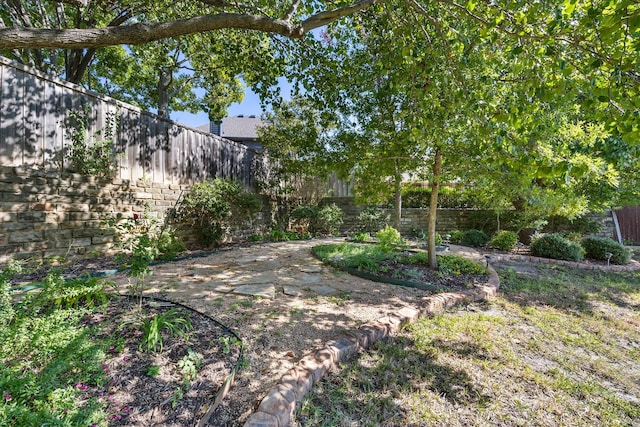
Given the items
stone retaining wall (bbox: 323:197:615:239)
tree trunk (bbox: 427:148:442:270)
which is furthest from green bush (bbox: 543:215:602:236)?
tree trunk (bbox: 427:148:442:270)

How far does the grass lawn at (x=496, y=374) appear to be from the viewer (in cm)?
168

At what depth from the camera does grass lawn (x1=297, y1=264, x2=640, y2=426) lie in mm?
1679

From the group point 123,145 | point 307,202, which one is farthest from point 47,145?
point 307,202

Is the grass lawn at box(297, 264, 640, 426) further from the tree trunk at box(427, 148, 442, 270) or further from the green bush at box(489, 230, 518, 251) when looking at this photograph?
the green bush at box(489, 230, 518, 251)

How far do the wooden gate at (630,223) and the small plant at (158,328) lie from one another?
553 inches

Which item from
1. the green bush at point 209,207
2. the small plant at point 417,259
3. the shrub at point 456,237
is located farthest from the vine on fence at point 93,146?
the shrub at point 456,237

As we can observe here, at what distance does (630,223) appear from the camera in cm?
1014

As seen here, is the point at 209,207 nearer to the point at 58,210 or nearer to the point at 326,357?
the point at 58,210

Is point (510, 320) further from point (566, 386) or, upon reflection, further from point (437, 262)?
point (437, 262)

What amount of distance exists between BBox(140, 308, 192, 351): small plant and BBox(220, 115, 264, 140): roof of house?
18605 mm

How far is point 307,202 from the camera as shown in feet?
34.1

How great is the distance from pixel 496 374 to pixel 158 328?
2473 millimetres

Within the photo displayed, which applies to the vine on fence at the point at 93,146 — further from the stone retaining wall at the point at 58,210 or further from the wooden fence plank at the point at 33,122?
the wooden fence plank at the point at 33,122

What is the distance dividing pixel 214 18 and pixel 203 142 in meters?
5.21
